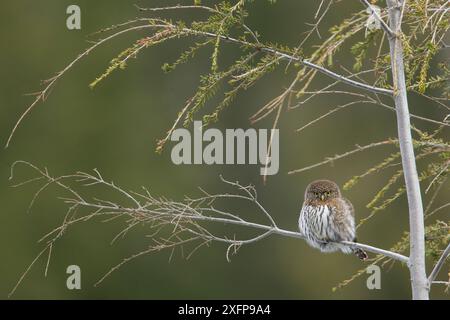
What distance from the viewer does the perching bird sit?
8.59 metres

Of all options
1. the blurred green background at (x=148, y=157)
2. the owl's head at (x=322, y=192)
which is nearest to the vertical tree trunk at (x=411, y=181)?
the owl's head at (x=322, y=192)

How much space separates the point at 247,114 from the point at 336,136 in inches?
61.3

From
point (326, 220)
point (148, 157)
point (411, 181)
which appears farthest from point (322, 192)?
point (148, 157)

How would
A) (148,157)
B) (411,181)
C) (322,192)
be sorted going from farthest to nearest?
1. (148,157)
2. (322,192)
3. (411,181)

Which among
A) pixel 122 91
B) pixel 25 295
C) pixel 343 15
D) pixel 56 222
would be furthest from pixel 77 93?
pixel 343 15

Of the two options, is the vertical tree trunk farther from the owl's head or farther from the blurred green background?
the blurred green background

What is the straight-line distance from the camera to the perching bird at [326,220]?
8586 millimetres

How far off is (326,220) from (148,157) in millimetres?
10634

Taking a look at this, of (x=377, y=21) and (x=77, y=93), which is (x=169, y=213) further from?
(x=77, y=93)

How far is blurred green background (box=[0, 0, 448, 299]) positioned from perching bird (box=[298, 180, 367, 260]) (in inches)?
358

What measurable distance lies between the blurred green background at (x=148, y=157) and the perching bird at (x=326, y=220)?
910 cm

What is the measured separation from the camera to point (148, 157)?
1908 cm

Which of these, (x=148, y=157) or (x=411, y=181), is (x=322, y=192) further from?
(x=148, y=157)

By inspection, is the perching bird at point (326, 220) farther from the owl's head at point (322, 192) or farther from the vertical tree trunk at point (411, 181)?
the vertical tree trunk at point (411, 181)
